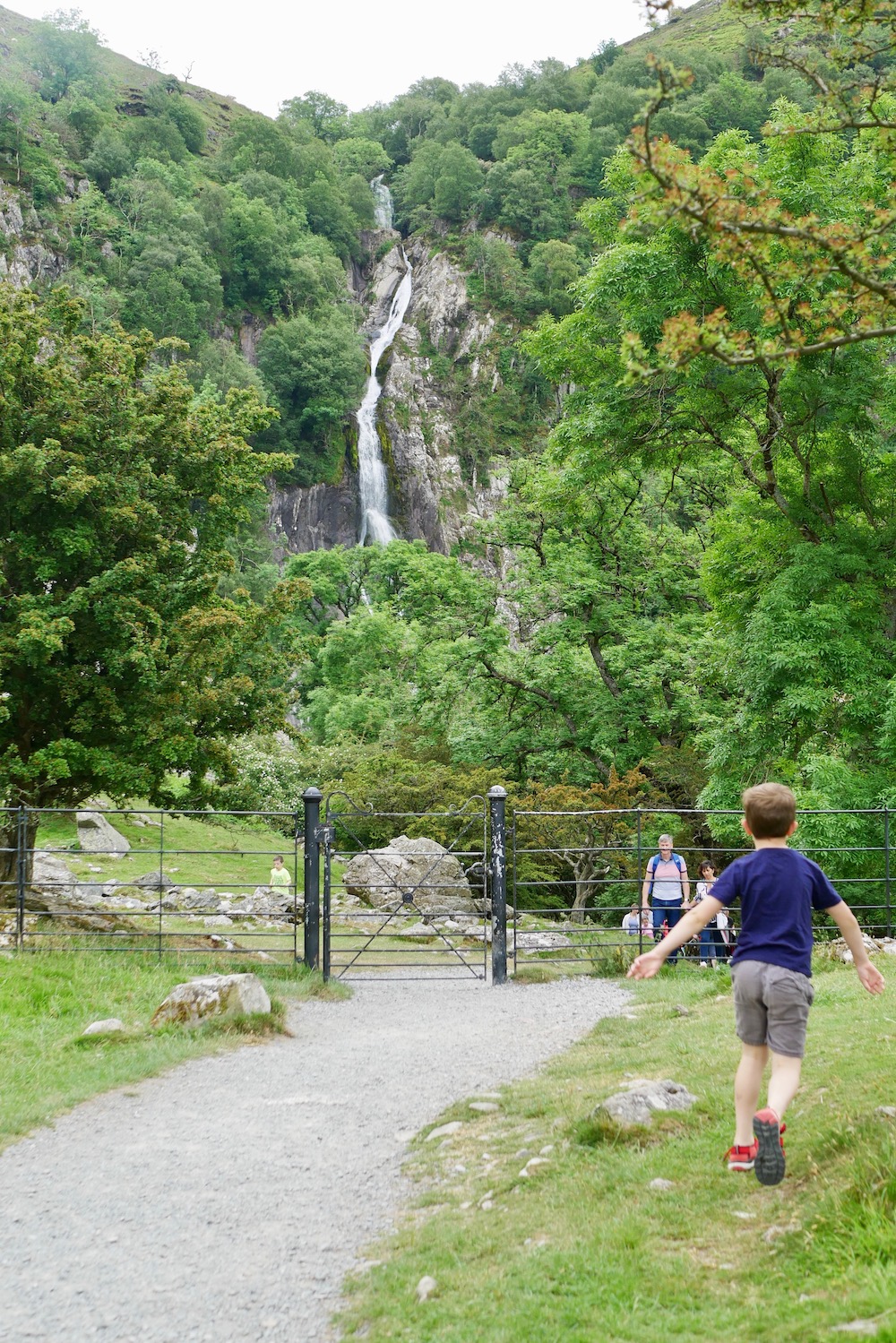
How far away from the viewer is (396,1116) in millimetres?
6680

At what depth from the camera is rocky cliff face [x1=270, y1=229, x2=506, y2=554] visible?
64.4 metres

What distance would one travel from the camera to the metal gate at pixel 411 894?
1243 centimetres

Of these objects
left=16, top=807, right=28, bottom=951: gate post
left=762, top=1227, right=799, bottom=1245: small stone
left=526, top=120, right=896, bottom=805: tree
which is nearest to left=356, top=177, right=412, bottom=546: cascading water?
left=526, top=120, right=896, bottom=805: tree

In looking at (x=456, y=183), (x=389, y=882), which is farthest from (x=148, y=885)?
(x=456, y=183)

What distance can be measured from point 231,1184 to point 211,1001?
417cm

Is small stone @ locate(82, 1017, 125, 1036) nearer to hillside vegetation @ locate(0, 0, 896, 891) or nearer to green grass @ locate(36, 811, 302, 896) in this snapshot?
hillside vegetation @ locate(0, 0, 896, 891)

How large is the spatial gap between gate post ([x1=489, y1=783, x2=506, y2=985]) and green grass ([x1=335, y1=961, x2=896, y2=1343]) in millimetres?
6324

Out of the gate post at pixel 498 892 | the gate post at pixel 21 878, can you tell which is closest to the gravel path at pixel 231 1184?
the gate post at pixel 498 892

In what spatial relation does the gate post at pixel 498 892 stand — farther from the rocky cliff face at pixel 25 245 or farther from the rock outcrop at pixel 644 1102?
the rocky cliff face at pixel 25 245

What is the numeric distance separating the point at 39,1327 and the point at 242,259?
279 ft

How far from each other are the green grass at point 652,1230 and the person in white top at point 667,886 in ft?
20.2

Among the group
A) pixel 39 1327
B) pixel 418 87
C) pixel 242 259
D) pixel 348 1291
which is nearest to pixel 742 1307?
A: pixel 348 1291

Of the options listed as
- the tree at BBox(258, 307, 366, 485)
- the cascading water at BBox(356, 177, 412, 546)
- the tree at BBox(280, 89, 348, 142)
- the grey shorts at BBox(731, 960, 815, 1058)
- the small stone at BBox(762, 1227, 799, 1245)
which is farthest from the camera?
the tree at BBox(280, 89, 348, 142)

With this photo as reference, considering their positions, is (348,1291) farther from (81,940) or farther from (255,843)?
(255,843)
